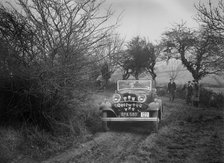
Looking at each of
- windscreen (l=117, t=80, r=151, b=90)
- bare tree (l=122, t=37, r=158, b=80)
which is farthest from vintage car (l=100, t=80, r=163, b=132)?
bare tree (l=122, t=37, r=158, b=80)

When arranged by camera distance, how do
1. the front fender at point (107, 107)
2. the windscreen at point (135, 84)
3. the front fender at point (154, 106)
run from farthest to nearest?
the windscreen at point (135, 84), the front fender at point (107, 107), the front fender at point (154, 106)

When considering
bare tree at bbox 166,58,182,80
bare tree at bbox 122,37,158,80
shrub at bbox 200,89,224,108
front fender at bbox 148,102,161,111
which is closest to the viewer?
front fender at bbox 148,102,161,111

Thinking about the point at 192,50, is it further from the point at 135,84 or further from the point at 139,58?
the point at 135,84

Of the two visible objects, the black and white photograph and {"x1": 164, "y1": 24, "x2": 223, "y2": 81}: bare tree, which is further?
{"x1": 164, "y1": 24, "x2": 223, "y2": 81}: bare tree

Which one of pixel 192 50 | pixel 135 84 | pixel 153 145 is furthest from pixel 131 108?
pixel 192 50

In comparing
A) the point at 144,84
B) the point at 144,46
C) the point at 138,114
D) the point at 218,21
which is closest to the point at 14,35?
the point at 138,114

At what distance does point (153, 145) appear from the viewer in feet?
31.4

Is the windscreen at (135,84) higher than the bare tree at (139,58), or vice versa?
the bare tree at (139,58)

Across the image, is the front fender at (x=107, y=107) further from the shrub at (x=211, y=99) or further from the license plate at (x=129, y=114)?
the shrub at (x=211, y=99)

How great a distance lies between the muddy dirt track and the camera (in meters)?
8.12

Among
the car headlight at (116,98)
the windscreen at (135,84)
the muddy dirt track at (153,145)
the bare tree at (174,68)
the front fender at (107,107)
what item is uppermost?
the bare tree at (174,68)

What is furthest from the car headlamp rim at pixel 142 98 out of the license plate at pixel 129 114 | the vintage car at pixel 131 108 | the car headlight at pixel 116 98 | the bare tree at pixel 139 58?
the bare tree at pixel 139 58

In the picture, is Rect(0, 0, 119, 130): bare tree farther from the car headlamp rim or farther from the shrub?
the shrub

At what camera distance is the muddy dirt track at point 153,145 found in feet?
26.6
